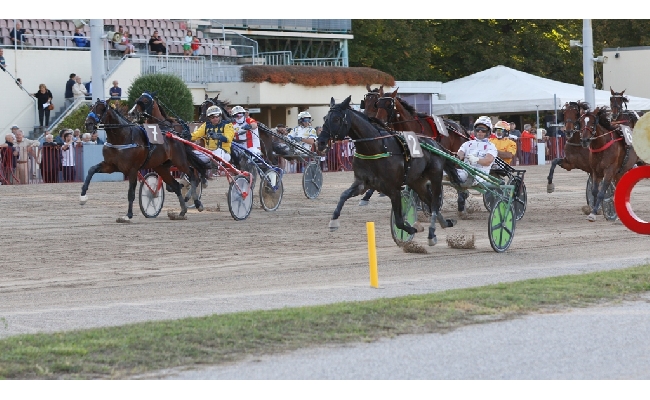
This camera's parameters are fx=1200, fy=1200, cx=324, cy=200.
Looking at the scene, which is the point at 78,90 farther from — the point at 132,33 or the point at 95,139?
the point at 132,33

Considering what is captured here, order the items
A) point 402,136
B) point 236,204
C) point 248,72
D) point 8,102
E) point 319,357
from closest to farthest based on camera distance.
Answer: point 319,357 < point 402,136 < point 236,204 < point 8,102 < point 248,72

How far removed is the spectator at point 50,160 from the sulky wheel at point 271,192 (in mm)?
7687

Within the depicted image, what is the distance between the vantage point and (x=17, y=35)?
32.1 meters

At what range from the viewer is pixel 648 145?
37.4 feet

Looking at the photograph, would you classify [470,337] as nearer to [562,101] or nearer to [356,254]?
[356,254]

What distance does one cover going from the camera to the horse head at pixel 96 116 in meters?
17.5

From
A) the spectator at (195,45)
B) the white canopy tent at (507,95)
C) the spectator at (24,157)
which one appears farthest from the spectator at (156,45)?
the spectator at (24,157)

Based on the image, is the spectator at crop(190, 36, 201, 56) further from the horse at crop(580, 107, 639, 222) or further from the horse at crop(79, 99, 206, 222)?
the horse at crop(580, 107, 639, 222)

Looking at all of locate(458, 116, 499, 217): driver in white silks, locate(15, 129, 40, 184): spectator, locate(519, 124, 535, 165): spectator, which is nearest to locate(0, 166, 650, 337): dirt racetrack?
locate(458, 116, 499, 217): driver in white silks

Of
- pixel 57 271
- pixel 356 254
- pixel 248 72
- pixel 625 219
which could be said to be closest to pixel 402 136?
pixel 356 254

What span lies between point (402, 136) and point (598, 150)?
19.6ft

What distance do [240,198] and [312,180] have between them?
4.51m

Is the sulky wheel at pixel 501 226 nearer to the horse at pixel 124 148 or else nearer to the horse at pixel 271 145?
the horse at pixel 124 148

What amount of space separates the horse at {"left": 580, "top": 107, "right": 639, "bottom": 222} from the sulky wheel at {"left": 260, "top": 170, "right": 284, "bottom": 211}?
16.5 ft
